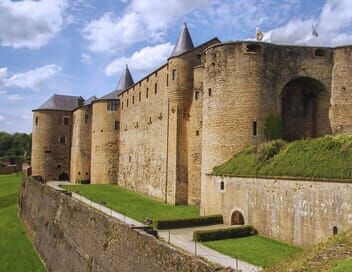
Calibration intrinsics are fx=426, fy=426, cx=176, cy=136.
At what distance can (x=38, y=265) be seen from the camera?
26547mm

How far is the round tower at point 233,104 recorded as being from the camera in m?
23.0

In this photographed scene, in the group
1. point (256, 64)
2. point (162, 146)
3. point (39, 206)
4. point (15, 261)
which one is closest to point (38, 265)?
point (15, 261)

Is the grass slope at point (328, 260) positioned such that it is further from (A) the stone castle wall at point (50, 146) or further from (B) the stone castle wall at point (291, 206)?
(A) the stone castle wall at point (50, 146)

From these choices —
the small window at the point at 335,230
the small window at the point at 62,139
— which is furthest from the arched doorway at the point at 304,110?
the small window at the point at 62,139

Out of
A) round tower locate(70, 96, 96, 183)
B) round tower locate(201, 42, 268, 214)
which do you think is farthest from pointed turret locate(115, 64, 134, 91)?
round tower locate(201, 42, 268, 214)

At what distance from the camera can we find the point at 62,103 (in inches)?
2159

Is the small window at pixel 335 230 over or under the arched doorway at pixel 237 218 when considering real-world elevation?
over

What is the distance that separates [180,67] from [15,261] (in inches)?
649

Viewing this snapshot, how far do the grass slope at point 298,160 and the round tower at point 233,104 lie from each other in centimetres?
97

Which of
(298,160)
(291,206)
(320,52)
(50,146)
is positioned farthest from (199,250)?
(50,146)

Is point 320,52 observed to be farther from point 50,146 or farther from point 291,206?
point 50,146

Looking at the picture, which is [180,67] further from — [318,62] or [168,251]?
[168,251]

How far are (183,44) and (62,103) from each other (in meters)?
28.1

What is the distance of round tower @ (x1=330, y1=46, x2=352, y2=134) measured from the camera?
2369 centimetres
